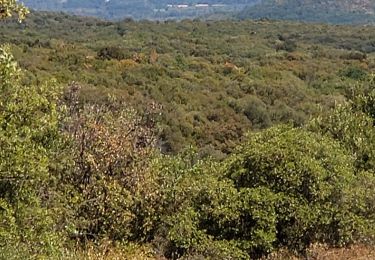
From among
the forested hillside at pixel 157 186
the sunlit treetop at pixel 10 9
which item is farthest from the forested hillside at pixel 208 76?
the sunlit treetop at pixel 10 9

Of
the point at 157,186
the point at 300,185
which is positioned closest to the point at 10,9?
the point at 157,186

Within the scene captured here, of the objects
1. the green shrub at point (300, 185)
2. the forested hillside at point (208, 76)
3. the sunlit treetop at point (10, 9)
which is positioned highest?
the sunlit treetop at point (10, 9)

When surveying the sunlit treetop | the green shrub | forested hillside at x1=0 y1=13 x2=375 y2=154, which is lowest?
forested hillside at x1=0 y1=13 x2=375 y2=154

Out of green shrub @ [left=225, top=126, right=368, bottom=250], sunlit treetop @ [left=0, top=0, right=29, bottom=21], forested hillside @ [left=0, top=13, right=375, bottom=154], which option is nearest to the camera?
sunlit treetop @ [left=0, top=0, right=29, bottom=21]

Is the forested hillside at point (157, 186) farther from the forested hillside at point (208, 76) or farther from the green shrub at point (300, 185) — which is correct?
the forested hillside at point (208, 76)

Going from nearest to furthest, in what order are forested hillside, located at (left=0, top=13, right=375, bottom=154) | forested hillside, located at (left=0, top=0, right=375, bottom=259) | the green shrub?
forested hillside, located at (left=0, top=0, right=375, bottom=259), the green shrub, forested hillside, located at (left=0, top=13, right=375, bottom=154)

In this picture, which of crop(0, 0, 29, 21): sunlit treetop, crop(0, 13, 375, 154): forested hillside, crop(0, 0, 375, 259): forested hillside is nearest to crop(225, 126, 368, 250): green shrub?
crop(0, 0, 375, 259): forested hillside

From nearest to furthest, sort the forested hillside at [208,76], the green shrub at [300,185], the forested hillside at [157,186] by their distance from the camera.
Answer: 1. the forested hillside at [157,186]
2. the green shrub at [300,185]
3. the forested hillside at [208,76]

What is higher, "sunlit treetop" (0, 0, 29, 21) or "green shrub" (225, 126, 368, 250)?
"sunlit treetop" (0, 0, 29, 21)

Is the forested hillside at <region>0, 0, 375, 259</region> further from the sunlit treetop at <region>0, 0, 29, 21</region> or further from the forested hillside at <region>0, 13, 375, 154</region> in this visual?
the forested hillside at <region>0, 13, 375, 154</region>

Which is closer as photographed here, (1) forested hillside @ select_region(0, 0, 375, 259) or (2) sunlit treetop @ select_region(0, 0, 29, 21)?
(2) sunlit treetop @ select_region(0, 0, 29, 21)

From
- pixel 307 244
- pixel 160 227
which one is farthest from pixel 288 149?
pixel 160 227

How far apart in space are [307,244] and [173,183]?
3.29m

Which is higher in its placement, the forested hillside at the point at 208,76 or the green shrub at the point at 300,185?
the green shrub at the point at 300,185
